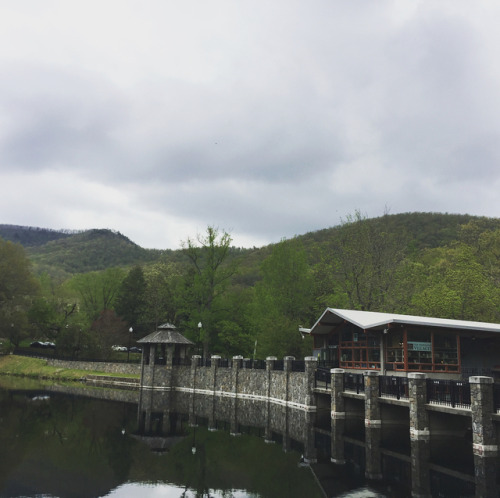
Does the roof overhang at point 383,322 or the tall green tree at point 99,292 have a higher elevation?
the tall green tree at point 99,292

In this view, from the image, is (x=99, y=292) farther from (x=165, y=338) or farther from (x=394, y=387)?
(x=394, y=387)

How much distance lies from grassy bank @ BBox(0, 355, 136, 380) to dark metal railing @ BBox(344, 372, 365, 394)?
103 ft

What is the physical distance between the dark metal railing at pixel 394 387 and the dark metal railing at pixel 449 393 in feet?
6.42

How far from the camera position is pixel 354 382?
80.0 feet

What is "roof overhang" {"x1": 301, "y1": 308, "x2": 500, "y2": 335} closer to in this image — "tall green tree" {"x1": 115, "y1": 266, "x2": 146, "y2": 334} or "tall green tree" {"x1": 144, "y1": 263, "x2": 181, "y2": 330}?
"tall green tree" {"x1": 144, "y1": 263, "x2": 181, "y2": 330}

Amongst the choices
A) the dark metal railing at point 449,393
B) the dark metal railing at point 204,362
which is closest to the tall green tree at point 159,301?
the dark metal railing at point 204,362

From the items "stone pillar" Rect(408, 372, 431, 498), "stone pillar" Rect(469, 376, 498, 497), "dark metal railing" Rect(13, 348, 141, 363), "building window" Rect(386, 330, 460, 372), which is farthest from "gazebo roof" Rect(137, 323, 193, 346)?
"stone pillar" Rect(469, 376, 498, 497)

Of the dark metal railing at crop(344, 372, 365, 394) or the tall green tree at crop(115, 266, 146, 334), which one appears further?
the tall green tree at crop(115, 266, 146, 334)

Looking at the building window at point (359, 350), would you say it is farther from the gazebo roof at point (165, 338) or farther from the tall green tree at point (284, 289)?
the gazebo roof at point (165, 338)

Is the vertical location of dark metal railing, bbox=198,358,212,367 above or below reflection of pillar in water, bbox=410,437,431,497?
above

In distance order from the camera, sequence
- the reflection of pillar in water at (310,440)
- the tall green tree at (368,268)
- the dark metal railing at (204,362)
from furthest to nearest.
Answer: the tall green tree at (368,268) → the dark metal railing at (204,362) → the reflection of pillar in water at (310,440)

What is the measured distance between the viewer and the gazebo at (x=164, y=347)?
3994cm

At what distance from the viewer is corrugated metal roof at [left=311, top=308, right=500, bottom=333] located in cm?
2544

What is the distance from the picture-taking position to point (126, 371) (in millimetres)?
47438
